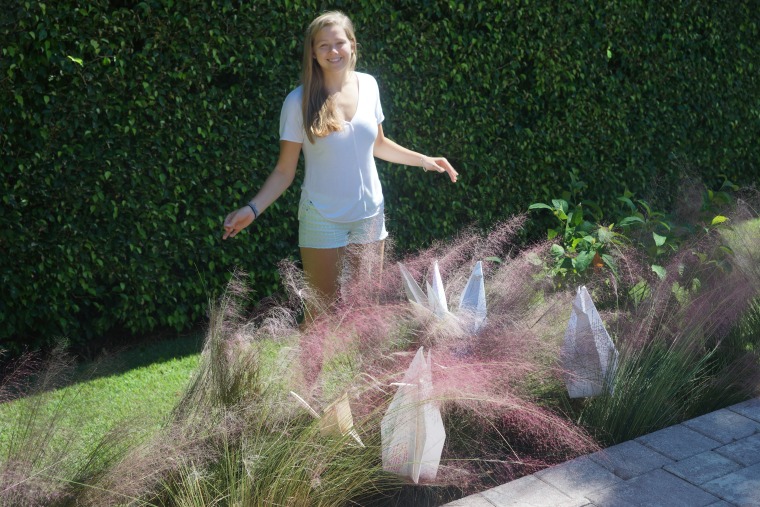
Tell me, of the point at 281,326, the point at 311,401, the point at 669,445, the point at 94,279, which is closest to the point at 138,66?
the point at 94,279

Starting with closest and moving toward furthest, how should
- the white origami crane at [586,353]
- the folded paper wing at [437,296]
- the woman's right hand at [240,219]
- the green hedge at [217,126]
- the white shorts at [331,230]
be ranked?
the folded paper wing at [437,296]
the white origami crane at [586,353]
the woman's right hand at [240,219]
the white shorts at [331,230]
the green hedge at [217,126]

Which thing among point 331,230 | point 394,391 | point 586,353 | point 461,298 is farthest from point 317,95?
point 586,353

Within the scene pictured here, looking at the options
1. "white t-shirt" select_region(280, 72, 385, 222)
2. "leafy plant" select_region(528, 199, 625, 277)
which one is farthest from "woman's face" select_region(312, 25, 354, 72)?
"leafy plant" select_region(528, 199, 625, 277)

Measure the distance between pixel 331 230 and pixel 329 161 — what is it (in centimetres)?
29

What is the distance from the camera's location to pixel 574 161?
6.60m

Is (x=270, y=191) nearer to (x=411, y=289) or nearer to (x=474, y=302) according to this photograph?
(x=411, y=289)

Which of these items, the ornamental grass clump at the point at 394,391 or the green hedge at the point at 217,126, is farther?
the green hedge at the point at 217,126

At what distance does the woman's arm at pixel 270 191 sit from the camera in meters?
3.45

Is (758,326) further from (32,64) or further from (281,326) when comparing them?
(32,64)

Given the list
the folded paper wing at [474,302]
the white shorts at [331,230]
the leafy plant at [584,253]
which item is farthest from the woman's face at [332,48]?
the leafy plant at [584,253]

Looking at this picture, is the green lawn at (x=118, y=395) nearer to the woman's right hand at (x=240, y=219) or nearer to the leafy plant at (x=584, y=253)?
the woman's right hand at (x=240, y=219)

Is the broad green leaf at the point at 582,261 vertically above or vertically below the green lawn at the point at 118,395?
above

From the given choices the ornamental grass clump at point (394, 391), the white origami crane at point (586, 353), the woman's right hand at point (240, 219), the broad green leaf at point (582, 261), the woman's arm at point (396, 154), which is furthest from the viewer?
the broad green leaf at point (582, 261)

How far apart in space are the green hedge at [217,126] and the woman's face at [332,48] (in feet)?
4.54
